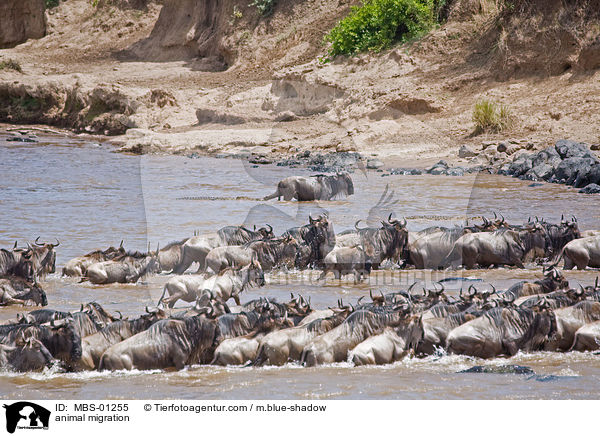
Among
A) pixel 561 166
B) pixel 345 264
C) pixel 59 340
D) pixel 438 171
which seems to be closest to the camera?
pixel 59 340

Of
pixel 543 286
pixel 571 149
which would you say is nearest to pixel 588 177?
pixel 571 149

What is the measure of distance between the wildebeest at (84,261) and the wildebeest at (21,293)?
120 centimetres

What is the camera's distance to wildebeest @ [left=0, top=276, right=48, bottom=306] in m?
Answer: 7.90

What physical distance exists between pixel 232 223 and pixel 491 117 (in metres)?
9.30

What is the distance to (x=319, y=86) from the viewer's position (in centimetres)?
2438

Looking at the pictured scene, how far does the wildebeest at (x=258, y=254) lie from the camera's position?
361 inches

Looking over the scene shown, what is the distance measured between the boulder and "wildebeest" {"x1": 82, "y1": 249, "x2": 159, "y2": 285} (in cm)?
3573

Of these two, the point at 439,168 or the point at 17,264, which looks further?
the point at 439,168

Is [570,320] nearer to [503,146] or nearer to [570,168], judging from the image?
[570,168]

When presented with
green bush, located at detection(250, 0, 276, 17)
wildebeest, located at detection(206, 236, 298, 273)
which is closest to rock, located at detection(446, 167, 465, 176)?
wildebeest, located at detection(206, 236, 298, 273)

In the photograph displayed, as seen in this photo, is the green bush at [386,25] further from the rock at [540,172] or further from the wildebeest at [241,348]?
the wildebeest at [241,348]

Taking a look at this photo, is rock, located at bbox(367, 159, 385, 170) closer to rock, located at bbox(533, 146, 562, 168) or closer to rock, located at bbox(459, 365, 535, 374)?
rock, located at bbox(533, 146, 562, 168)

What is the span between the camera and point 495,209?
43.7 feet
